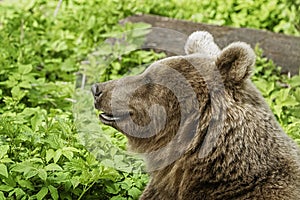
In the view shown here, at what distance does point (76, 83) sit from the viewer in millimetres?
6562

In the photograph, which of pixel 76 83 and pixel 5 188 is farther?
pixel 76 83

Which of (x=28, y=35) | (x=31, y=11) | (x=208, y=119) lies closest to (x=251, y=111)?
(x=208, y=119)

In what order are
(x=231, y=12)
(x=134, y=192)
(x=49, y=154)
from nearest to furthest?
(x=49, y=154) → (x=134, y=192) → (x=231, y=12)

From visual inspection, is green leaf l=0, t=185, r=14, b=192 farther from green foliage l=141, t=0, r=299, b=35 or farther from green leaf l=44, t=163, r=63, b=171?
green foliage l=141, t=0, r=299, b=35

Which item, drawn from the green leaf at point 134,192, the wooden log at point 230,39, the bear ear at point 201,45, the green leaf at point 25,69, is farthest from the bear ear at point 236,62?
the wooden log at point 230,39

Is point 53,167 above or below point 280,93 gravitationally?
above

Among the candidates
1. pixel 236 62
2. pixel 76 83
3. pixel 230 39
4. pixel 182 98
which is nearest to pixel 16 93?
pixel 76 83

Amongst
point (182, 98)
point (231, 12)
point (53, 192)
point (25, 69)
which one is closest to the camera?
point (182, 98)

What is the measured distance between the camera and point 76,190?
4.16 m

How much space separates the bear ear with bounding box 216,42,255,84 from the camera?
3.69 meters

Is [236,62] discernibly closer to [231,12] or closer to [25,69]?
[25,69]

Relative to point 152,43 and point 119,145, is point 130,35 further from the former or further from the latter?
point 119,145

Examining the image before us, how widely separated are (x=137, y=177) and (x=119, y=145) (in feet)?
1.23

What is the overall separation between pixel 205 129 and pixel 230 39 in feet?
12.0
